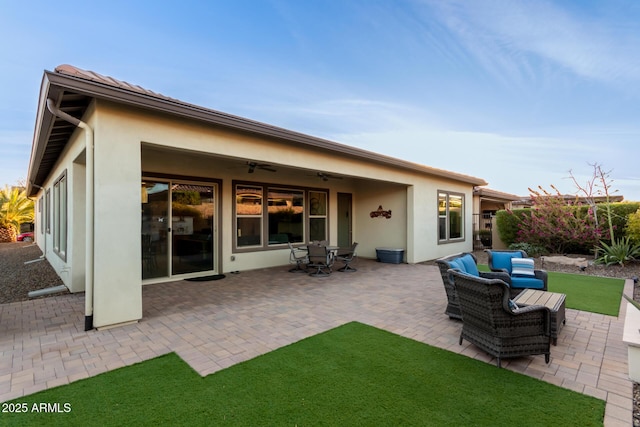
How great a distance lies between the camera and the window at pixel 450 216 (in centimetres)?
1146

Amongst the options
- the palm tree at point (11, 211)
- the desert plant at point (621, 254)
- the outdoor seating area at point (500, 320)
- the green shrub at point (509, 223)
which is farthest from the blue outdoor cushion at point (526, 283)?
the palm tree at point (11, 211)

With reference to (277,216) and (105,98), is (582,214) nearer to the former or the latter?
(277,216)

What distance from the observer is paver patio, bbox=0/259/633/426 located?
9.84ft

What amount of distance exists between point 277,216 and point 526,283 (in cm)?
658

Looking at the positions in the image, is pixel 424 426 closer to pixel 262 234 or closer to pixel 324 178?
pixel 262 234

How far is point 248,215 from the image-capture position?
347 inches

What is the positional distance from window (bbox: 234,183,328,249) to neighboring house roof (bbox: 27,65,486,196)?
2.83 m

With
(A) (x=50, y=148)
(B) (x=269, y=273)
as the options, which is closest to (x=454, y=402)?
(B) (x=269, y=273)

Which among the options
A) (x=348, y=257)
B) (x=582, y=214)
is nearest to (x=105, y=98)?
(x=348, y=257)

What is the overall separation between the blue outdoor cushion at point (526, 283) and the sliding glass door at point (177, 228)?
6877mm

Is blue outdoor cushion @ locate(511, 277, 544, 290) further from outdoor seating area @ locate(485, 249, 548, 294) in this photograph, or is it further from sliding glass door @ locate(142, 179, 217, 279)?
sliding glass door @ locate(142, 179, 217, 279)

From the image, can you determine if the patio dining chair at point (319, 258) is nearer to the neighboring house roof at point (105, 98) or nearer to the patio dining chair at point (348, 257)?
the patio dining chair at point (348, 257)

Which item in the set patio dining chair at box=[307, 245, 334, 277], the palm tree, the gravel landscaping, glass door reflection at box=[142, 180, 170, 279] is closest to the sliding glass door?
glass door reflection at box=[142, 180, 170, 279]

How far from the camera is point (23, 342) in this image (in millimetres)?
3785
